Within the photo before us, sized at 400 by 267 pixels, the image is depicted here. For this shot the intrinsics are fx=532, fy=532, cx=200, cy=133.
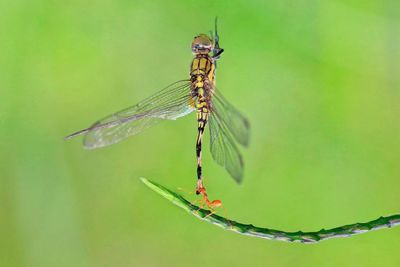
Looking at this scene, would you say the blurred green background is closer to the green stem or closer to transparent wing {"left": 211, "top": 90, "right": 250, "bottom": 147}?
transparent wing {"left": 211, "top": 90, "right": 250, "bottom": 147}

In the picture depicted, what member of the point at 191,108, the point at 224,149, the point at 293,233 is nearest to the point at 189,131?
the point at 191,108

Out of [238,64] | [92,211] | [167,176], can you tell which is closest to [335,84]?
[238,64]

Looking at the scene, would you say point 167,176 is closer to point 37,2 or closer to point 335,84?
point 335,84

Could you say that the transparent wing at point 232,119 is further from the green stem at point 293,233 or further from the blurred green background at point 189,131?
the blurred green background at point 189,131

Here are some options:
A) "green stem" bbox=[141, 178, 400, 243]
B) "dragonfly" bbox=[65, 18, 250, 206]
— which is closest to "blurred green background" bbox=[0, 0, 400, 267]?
"dragonfly" bbox=[65, 18, 250, 206]

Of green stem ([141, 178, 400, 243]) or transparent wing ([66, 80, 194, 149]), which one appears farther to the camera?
transparent wing ([66, 80, 194, 149])

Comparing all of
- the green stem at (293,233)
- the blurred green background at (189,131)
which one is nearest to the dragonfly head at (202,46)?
the blurred green background at (189,131)
